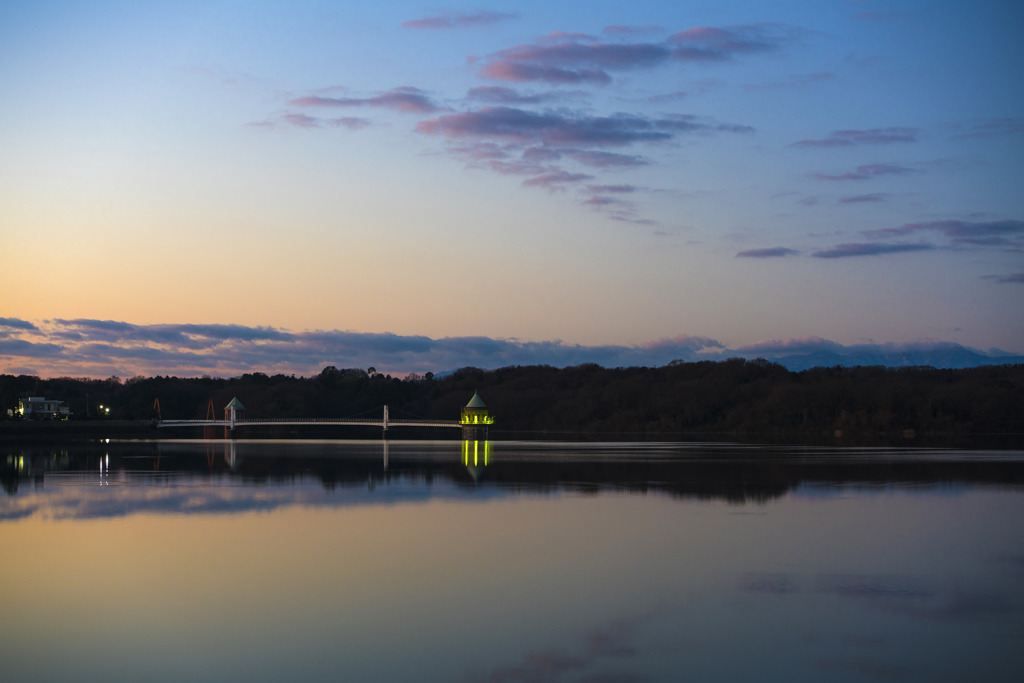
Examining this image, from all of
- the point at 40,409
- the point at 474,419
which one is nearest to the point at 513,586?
the point at 474,419

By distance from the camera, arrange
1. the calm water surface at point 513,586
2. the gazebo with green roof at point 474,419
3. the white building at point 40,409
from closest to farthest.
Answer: the calm water surface at point 513,586
the gazebo with green roof at point 474,419
the white building at point 40,409

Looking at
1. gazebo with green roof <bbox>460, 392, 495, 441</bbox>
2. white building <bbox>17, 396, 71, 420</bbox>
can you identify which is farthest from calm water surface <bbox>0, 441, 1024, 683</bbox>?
white building <bbox>17, 396, 71, 420</bbox>

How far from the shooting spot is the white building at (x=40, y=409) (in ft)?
368

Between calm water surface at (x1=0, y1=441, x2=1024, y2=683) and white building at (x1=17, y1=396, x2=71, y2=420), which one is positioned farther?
white building at (x1=17, y1=396, x2=71, y2=420)

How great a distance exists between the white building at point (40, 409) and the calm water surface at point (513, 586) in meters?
96.9

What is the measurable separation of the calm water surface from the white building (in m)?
96.9

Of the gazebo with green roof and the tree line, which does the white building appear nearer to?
the tree line

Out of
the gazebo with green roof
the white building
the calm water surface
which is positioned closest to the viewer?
the calm water surface

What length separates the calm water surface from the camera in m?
9.66

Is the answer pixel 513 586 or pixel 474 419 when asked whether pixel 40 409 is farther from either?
pixel 513 586

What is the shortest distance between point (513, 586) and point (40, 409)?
131271 millimetres

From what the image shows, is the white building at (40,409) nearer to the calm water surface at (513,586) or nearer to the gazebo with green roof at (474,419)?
the gazebo with green roof at (474,419)

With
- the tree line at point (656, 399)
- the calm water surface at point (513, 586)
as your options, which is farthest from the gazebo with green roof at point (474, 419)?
the calm water surface at point (513, 586)

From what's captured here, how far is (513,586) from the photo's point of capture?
13461 mm
